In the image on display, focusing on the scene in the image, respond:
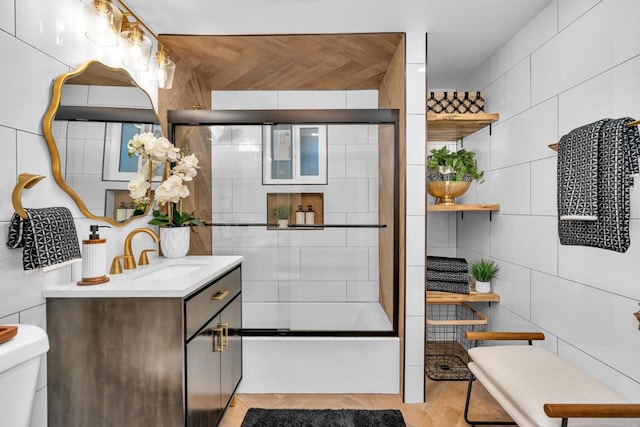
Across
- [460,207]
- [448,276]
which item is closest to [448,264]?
[448,276]

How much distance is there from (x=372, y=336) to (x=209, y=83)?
2.38 metres

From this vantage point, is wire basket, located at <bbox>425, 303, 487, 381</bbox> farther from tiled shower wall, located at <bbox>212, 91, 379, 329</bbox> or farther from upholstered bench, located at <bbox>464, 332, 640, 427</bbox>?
tiled shower wall, located at <bbox>212, 91, 379, 329</bbox>

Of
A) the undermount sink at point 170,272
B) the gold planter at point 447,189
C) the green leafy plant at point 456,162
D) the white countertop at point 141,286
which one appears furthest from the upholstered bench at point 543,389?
the undermount sink at point 170,272

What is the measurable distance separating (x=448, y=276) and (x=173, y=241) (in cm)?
192

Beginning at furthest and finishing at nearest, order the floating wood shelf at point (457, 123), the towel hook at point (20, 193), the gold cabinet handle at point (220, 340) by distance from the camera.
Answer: the floating wood shelf at point (457, 123), the gold cabinet handle at point (220, 340), the towel hook at point (20, 193)

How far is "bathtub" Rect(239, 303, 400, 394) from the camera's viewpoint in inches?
96.0

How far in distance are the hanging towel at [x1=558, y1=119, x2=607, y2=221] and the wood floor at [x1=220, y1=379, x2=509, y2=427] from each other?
1337 millimetres

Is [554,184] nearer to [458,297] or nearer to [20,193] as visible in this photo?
[458,297]

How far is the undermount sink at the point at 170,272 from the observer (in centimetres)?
186

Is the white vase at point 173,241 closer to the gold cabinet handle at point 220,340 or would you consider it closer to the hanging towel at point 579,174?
the gold cabinet handle at point 220,340

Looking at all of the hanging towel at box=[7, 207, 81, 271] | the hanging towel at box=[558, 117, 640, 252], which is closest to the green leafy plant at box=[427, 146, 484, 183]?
the hanging towel at box=[558, 117, 640, 252]

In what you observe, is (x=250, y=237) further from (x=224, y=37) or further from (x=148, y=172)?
(x=224, y=37)

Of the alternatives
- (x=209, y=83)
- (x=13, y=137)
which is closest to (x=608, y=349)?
(x=13, y=137)

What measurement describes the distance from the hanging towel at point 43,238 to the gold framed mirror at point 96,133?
0.68ft
